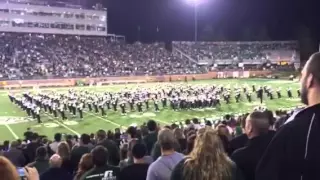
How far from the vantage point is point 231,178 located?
141 inches

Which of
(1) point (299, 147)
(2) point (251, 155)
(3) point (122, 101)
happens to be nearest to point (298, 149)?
(1) point (299, 147)

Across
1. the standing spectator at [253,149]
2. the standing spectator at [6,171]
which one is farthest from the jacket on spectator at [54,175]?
the standing spectator at [6,171]

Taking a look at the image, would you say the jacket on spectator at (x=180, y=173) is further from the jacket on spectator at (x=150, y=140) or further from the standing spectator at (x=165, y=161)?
the jacket on spectator at (x=150, y=140)


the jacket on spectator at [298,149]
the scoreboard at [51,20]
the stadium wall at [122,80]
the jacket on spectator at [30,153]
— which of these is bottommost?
the stadium wall at [122,80]

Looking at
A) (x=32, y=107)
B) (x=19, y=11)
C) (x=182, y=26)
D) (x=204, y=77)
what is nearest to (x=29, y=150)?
(x=32, y=107)

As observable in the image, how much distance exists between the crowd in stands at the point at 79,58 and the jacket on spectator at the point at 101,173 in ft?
158

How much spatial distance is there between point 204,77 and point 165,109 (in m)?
30.3

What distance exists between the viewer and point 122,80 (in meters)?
53.3

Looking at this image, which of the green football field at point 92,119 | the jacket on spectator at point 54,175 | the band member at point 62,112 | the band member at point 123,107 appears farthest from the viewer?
the band member at point 123,107

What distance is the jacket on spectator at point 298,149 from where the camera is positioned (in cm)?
228

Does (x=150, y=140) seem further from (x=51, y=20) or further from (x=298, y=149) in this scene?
(x=51, y=20)

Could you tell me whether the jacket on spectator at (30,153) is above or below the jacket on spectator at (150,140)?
below

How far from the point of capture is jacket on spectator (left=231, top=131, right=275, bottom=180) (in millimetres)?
4465

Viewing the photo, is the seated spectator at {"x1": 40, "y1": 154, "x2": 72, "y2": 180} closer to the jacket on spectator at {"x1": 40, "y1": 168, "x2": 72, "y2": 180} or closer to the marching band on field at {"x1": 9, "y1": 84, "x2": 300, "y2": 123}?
the jacket on spectator at {"x1": 40, "y1": 168, "x2": 72, "y2": 180}
